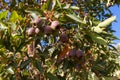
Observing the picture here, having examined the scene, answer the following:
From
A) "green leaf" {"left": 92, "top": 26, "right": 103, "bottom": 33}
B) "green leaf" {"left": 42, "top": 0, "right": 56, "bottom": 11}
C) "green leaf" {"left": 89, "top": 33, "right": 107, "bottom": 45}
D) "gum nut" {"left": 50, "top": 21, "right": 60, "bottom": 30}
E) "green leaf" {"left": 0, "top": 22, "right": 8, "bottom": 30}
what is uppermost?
"green leaf" {"left": 42, "top": 0, "right": 56, "bottom": 11}

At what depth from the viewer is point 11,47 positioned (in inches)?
78.4

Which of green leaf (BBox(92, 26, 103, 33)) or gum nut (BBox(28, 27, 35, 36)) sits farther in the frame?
green leaf (BBox(92, 26, 103, 33))

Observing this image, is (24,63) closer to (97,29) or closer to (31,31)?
(31,31)

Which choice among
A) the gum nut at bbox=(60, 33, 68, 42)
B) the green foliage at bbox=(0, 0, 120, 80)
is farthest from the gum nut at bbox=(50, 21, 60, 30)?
the gum nut at bbox=(60, 33, 68, 42)

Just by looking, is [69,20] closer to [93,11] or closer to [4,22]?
[4,22]

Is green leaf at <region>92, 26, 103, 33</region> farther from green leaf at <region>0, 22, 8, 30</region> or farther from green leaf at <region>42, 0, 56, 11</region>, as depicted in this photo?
green leaf at <region>0, 22, 8, 30</region>

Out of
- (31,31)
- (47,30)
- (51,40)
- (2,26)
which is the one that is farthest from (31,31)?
(51,40)

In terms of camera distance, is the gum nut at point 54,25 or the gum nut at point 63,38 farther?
Result: the gum nut at point 63,38

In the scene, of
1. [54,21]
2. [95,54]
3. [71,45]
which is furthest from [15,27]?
[95,54]

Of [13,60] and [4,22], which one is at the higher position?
[4,22]

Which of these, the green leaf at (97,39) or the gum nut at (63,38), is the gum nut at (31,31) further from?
the green leaf at (97,39)

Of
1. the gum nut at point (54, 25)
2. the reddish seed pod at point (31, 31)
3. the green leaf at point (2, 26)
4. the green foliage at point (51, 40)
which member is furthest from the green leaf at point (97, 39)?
the green leaf at point (2, 26)

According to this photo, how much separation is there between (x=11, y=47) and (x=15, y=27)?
16 cm

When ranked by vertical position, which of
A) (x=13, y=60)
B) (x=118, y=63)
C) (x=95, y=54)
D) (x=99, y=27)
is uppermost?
(x=99, y=27)
